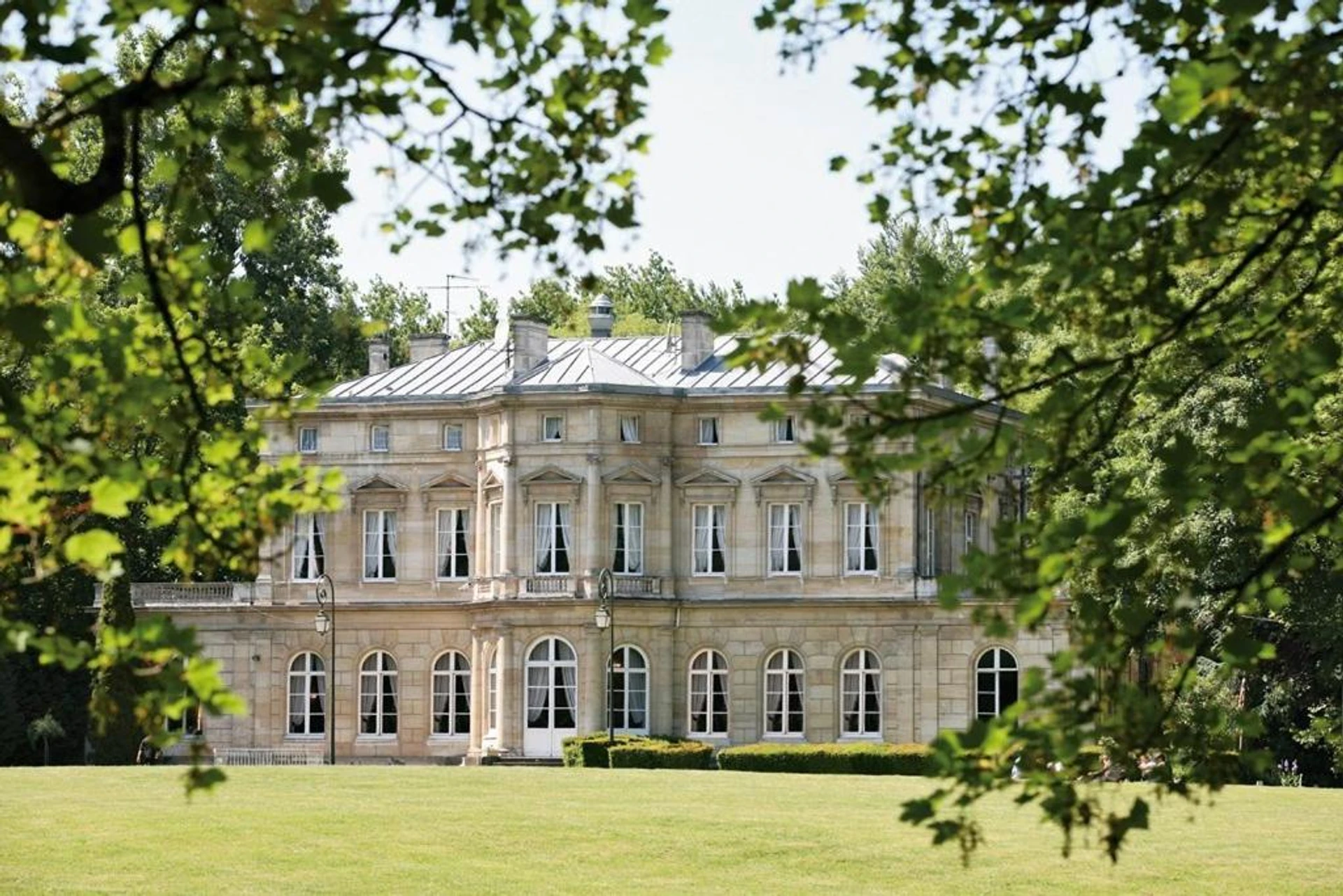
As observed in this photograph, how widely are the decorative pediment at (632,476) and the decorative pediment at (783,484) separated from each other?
2.36 meters

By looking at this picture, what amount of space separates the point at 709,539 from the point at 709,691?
363 cm

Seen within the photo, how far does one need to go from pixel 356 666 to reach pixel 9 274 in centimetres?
5266

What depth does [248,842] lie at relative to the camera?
29.0 metres

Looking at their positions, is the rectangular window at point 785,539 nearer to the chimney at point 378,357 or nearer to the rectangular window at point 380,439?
the rectangular window at point 380,439

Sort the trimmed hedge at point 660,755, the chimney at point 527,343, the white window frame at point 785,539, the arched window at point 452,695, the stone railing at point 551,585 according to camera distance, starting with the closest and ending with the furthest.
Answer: the trimmed hedge at point 660,755 < the stone railing at point 551,585 < the white window frame at point 785,539 < the arched window at point 452,695 < the chimney at point 527,343

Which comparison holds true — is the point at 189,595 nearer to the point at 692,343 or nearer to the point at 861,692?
the point at 692,343

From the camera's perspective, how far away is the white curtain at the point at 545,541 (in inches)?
2388

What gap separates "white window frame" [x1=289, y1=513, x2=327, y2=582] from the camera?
63.5m

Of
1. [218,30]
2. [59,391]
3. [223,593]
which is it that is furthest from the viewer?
[223,593]

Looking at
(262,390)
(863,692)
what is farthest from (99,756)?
(262,390)

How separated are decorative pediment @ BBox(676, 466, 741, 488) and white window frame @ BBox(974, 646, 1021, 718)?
288 inches

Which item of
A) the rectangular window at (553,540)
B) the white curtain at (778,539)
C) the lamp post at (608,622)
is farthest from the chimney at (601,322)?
the lamp post at (608,622)

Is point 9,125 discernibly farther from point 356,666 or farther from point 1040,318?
point 356,666

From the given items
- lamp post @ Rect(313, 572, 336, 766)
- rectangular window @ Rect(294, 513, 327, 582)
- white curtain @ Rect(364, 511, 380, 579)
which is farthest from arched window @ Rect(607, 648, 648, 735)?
rectangular window @ Rect(294, 513, 327, 582)
